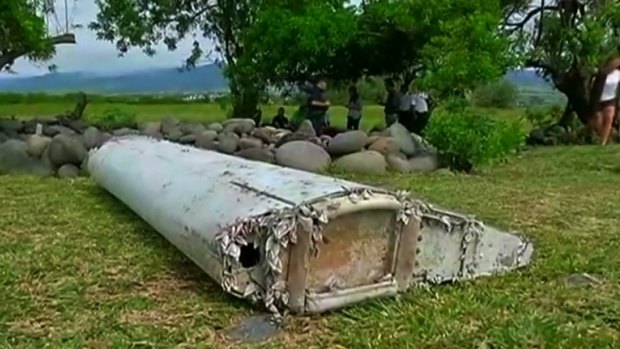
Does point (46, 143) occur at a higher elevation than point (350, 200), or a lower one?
lower

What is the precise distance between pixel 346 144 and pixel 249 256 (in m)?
5.45

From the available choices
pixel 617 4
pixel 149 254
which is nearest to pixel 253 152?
pixel 149 254

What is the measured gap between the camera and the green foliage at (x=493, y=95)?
7.73m

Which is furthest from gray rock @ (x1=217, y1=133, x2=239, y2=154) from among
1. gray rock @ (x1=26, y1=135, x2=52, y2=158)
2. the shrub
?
the shrub

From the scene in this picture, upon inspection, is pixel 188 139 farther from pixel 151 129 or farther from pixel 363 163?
pixel 363 163

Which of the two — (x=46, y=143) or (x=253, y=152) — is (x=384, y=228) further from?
(x=46, y=143)

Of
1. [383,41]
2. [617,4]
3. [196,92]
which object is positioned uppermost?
[617,4]

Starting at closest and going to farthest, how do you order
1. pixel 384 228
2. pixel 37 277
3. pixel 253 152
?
pixel 384 228
pixel 37 277
pixel 253 152

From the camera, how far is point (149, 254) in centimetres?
288

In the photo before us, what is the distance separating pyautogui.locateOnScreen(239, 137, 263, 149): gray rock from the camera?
7743 millimetres

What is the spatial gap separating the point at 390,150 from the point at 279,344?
5633 mm

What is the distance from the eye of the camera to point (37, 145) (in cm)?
769

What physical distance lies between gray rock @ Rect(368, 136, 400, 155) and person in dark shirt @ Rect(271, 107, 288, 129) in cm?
321

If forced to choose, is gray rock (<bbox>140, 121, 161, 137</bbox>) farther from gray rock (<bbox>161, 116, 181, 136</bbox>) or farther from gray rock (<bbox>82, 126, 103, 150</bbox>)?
gray rock (<bbox>82, 126, 103, 150</bbox>)
